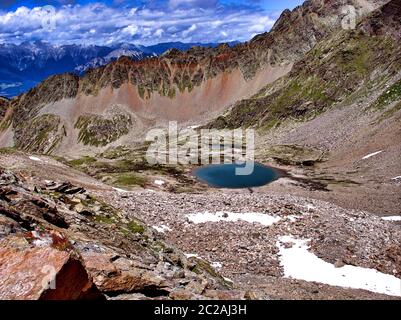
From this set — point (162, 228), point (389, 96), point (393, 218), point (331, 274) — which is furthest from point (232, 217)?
point (389, 96)

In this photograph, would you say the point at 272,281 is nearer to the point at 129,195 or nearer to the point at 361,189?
the point at 129,195

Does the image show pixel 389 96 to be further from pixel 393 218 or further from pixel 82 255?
pixel 82 255

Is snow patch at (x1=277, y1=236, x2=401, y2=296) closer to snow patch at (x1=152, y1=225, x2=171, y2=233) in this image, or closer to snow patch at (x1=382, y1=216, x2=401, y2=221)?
snow patch at (x1=152, y1=225, x2=171, y2=233)

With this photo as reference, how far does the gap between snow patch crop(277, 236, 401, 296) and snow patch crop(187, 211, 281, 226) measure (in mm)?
6454

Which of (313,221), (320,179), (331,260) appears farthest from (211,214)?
(320,179)

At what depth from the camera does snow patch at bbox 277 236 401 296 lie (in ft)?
120

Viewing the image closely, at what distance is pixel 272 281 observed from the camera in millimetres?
34469

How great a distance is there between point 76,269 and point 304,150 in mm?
135488

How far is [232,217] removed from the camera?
49906mm
